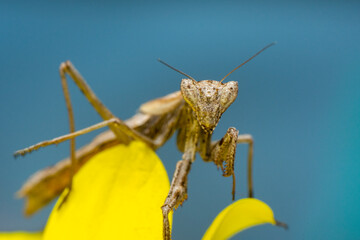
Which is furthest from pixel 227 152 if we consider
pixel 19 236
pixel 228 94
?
pixel 19 236

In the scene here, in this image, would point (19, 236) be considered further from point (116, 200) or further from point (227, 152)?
point (227, 152)

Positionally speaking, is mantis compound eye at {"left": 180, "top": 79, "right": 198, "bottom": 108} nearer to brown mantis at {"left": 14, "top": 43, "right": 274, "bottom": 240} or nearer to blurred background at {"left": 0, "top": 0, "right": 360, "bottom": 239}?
brown mantis at {"left": 14, "top": 43, "right": 274, "bottom": 240}

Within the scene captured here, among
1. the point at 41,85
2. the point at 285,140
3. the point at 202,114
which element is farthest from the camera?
the point at 41,85

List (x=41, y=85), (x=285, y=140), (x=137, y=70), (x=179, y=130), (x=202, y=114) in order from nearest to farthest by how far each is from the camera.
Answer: (x=202, y=114), (x=179, y=130), (x=285, y=140), (x=137, y=70), (x=41, y=85)

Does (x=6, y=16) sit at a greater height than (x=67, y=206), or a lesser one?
greater

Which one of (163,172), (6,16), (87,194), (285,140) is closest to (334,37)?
(285,140)

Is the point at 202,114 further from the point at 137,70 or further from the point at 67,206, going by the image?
the point at 137,70
